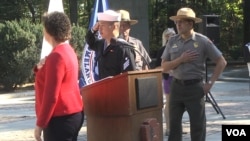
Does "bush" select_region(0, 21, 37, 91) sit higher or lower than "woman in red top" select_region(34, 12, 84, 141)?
lower

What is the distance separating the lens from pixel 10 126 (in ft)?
39.3

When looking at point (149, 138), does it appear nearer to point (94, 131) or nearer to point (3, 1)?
point (94, 131)

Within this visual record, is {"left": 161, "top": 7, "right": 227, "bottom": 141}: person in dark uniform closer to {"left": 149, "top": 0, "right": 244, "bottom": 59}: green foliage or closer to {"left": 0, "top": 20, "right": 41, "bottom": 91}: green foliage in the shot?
{"left": 0, "top": 20, "right": 41, "bottom": 91}: green foliage

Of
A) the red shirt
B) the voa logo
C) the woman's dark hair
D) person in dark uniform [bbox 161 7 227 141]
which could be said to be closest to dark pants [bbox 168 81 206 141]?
person in dark uniform [bbox 161 7 227 141]

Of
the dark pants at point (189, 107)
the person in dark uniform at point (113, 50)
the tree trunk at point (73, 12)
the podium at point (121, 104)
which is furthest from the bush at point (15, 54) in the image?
the podium at point (121, 104)

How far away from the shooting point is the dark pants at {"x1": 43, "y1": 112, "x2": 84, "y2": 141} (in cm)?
485

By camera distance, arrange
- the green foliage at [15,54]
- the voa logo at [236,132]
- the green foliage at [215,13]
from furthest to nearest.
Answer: the green foliage at [215,13], the green foliage at [15,54], the voa logo at [236,132]

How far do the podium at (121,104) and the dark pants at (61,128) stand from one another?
0.23 meters

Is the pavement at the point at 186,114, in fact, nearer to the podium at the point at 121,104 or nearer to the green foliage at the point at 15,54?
the green foliage at the point at 15,54

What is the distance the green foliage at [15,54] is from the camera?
2192cm

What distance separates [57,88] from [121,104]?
1.83ft


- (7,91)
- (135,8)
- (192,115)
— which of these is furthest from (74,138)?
(135,8)

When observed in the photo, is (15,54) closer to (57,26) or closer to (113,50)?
(113,50)

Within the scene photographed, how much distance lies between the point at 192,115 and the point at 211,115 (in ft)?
19.8
